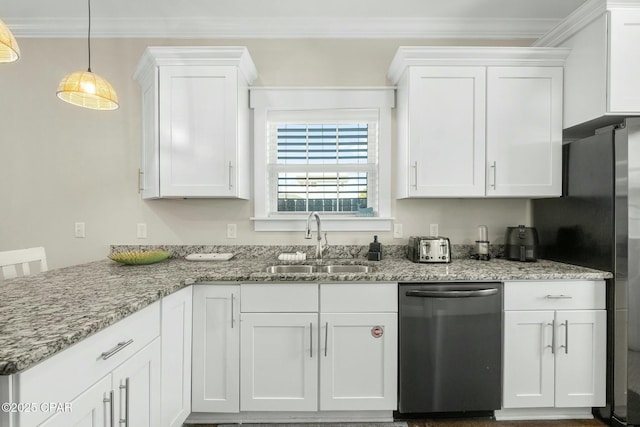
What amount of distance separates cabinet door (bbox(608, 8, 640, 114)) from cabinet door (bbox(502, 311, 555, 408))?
129 centimetres

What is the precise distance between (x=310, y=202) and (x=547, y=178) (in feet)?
5.51

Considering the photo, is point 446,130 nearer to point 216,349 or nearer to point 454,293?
point 454,293

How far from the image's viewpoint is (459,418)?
2.06 meters

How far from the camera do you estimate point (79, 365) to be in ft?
3.45

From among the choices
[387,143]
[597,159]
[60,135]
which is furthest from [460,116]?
[60,135]

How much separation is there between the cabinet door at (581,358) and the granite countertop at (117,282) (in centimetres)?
25

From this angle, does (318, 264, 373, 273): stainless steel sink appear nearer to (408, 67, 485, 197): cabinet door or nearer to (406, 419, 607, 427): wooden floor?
(408, 67, 485, 197): cabinet door

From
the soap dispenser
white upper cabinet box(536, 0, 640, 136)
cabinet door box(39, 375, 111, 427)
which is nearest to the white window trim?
the soap dispenser

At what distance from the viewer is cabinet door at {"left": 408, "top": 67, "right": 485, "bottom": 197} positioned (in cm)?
231

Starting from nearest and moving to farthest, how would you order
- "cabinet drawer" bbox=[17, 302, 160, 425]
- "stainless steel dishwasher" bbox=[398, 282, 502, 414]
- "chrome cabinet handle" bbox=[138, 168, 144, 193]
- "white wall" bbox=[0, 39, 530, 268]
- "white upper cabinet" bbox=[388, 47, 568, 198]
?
"cabinet drawer" bbox=[17, 302, 160, 425] < "stainless steel dishwasher" bbox=[398, 282, 502, 414] < "white upper cabinet" bbox=[388, 47, 568, 198] < "chrome cabinet handle" bbox=[138, 168, 144, 193] < "white wall" bbox=[0, 39, 530, 268]

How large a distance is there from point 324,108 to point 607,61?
177 cm

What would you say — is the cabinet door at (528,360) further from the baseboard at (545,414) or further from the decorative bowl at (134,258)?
the decorative bowl at (134,258)

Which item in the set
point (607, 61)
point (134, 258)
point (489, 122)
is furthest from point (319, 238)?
point (607, 61)

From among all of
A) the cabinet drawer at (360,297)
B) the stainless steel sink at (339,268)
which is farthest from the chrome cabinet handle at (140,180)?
the cabinet drawer at (360,297)
